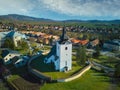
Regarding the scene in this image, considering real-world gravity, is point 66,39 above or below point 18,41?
above

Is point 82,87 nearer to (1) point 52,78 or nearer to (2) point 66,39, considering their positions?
(1) point 52,78

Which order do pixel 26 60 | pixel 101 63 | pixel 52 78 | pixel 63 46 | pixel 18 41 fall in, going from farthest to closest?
1. pixel 18 41
2. pixel 101 63
3. pixel 26 60
4. pixel 63 46
5. pixel 52 78

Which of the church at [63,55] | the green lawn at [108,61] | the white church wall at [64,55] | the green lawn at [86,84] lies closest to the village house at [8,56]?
the church at [63,55]

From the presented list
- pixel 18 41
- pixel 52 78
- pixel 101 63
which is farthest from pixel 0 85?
pixel 18 41

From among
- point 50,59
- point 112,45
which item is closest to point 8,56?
point 50,59

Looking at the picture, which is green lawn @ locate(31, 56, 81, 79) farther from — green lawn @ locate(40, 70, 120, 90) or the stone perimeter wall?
green lawn @ locate(40, 70, 120, 90)

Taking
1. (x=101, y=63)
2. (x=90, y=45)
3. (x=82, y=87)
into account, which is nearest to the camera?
(x=82, y=87)

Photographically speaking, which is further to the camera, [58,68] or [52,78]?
[58,68]

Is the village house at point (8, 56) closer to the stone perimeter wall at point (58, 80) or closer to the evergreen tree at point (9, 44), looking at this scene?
the stone perimeter wall at point (58, 80)

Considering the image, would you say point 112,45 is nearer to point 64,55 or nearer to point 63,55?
point 64,55
